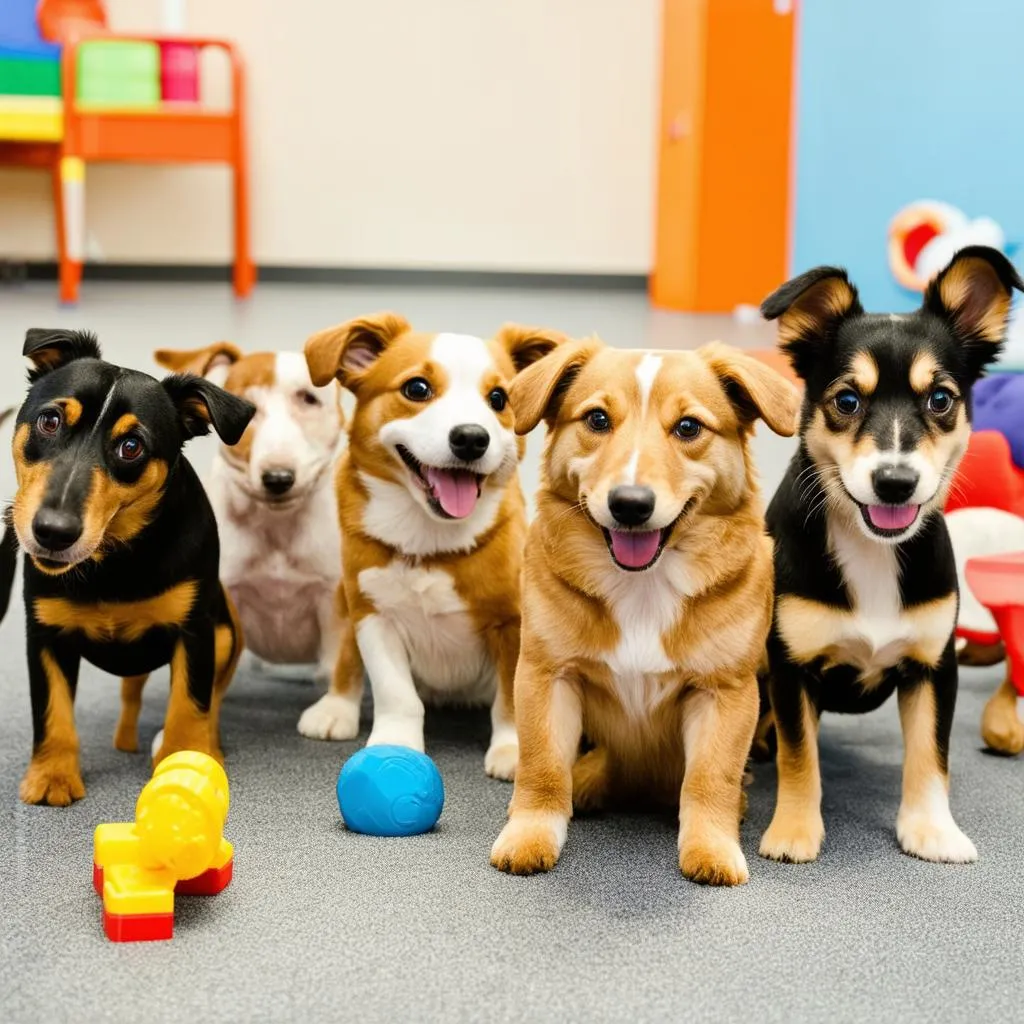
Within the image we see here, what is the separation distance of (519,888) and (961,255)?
123cm

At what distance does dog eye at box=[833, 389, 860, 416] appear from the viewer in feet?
7.13

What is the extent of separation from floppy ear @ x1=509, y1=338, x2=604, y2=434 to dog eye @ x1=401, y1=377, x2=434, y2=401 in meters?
0.38

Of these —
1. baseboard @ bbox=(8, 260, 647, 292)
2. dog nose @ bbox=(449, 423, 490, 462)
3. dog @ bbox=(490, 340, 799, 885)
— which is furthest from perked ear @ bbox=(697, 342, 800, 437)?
baseboard @ bbox=(8, 260, 647, 292)

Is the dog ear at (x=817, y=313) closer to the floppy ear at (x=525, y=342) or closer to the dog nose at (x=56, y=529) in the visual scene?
the floppy ear at (x=525, y=342)

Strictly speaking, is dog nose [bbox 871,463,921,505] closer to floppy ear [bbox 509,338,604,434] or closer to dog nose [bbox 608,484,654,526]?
dog nose [bbox 608,484,654,526]

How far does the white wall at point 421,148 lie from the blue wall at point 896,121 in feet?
11.6

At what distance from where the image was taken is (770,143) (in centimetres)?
665

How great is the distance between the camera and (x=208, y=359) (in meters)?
2.93

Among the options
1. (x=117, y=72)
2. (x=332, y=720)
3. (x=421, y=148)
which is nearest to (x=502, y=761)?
(x=332, y=720)

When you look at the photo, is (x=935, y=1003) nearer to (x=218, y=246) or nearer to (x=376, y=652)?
(x=376, y=652)

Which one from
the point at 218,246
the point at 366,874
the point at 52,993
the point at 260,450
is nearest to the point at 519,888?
the point at 366,874

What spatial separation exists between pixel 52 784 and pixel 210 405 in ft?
2.29

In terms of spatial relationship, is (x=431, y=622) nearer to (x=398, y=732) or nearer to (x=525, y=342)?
(x=398, y=732)

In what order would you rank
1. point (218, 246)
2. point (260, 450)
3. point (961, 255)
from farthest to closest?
point (218, 246), point (260, 450), point (961, 255)
